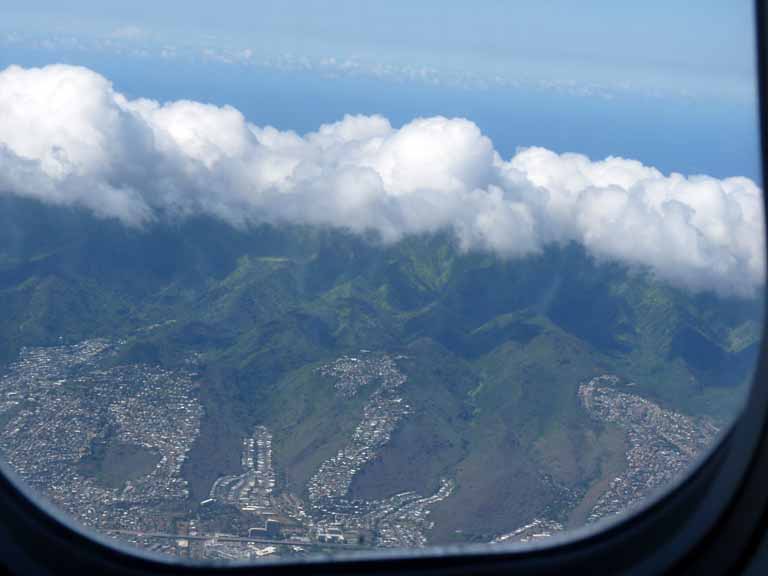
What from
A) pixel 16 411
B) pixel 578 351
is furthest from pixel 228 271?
pixel 16 411

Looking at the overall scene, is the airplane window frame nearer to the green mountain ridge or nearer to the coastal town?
the green mountain ridge

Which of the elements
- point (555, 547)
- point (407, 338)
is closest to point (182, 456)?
point (555, 547)

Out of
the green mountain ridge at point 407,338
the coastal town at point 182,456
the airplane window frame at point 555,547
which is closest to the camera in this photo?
the airplane window frame at point 555,547

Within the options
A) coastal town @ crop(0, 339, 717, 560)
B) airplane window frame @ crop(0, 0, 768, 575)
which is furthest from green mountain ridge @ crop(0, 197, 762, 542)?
coastal town @ crop(0, 339, 717, 560)

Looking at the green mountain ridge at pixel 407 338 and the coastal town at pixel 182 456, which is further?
the green mountain ridge at pixel 407 338

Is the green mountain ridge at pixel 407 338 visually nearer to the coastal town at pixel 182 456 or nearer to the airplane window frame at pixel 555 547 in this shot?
the airplane window frame at pixel 555 547

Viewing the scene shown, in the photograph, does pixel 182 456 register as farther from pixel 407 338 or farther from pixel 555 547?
pixel 407 338

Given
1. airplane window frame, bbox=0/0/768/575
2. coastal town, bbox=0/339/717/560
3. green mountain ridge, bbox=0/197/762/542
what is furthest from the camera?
green mountain ridge, bbox=0/197/762/542

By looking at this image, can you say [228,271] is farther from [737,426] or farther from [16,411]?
[737,426]

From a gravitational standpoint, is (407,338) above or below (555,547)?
below

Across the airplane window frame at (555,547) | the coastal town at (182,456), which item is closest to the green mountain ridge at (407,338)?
the airplane window frame at (555,547)
